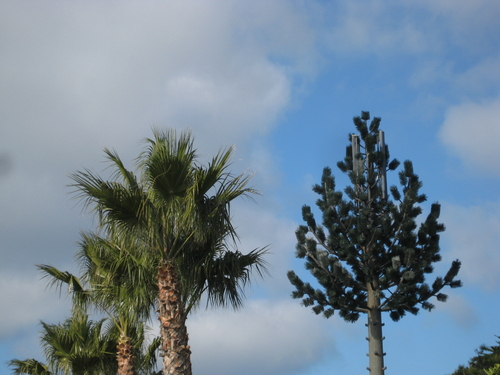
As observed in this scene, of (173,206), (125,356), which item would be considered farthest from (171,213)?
(125,356)

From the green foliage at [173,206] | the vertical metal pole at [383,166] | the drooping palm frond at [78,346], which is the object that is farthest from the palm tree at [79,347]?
the vertical metal pole at [383,166]

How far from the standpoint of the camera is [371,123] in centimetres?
1897

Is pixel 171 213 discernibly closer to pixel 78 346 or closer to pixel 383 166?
pixel 78 346

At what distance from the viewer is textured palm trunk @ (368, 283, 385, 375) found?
53.8 feet

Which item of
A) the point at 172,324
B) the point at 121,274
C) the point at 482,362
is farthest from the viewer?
the point at 482,362

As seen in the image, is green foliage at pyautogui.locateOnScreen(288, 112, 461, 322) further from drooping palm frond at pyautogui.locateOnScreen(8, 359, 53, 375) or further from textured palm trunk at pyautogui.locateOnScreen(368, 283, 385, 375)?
drooping palm frond at pyautogui.locateOnScreen(8, 359, 53, 375)

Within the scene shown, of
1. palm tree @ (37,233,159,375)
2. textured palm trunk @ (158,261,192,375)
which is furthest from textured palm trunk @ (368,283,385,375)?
textured palm trunk @ (158,261,192,375)

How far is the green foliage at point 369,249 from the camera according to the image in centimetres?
1684

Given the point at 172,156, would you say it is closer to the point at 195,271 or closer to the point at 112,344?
the point at 195,271

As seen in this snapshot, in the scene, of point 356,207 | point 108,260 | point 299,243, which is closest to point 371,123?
point 356,207

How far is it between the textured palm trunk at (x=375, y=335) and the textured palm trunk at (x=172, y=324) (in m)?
8.30

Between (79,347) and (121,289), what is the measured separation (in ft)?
10.5

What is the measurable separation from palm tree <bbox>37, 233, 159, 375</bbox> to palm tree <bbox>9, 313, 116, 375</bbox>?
0.32 metres

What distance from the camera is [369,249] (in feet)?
57.0
